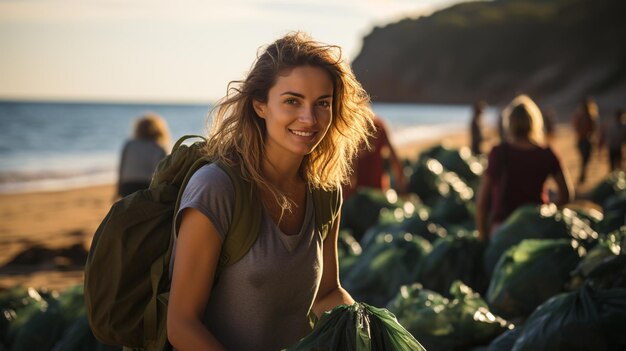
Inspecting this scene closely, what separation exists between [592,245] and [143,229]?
2439 millimetres

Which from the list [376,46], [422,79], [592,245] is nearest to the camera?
[592,245]

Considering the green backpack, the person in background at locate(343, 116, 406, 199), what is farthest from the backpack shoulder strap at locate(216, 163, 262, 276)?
the person in background at locate(343, 116, 406, 199)

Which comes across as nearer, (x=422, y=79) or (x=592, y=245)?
(x=592, y=245)

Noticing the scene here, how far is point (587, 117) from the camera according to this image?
1249 cm

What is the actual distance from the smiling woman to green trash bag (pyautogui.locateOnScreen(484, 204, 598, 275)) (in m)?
2.04

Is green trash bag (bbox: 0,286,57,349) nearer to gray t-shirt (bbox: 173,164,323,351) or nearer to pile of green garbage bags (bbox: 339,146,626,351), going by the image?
pile of green garbage bags (bbox: 339,146,626,351)

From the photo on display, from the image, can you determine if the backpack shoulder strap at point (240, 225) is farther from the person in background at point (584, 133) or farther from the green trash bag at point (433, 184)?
the person in background at point (584, 133)

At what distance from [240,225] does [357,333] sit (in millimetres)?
352

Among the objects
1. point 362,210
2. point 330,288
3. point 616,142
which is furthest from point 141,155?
point 616,142

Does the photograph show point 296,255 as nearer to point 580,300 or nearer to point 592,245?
point 580,300

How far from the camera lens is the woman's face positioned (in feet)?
6.46

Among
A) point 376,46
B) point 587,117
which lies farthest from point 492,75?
point 587,117

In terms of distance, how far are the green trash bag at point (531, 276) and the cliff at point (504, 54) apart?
44.3 meters

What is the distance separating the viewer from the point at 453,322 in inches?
122
